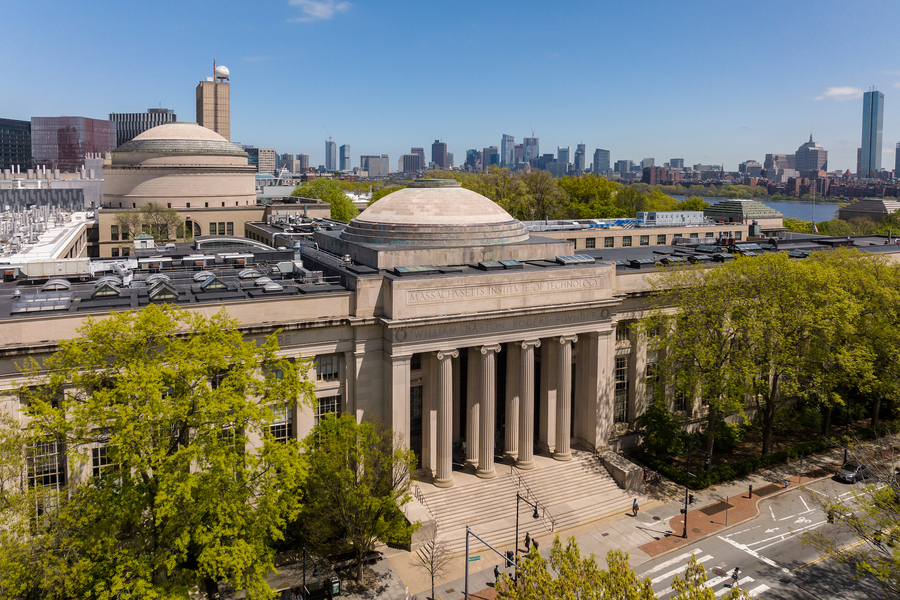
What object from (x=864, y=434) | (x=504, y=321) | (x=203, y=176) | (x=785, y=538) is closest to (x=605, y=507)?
(x=785, y=538)

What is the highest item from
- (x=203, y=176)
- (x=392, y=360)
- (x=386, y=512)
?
(x=203, y=176)

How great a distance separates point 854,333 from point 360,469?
40.3 metres

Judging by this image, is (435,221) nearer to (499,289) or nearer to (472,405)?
(499,289)

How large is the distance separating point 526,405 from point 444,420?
272 inches

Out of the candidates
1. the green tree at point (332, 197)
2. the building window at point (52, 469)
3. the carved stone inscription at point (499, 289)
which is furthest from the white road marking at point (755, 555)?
the green tree at point (332, 197)

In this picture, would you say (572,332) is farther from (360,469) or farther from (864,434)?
(864,434)

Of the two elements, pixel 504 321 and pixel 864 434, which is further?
pixel 864 434

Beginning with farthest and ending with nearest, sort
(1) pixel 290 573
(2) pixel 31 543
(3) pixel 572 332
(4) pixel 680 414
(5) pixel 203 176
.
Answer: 1. (5) pixel 203 176
2. (4) pixel 680 414
3. (3) pixel 572 332
4. (1) pixel 290 573
5. (2) pixel 31 543

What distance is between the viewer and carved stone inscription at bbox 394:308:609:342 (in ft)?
150

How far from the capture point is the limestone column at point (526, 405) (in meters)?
49.9

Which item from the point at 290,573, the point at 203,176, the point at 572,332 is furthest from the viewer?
the point at 203,176

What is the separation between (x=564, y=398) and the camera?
5188cm

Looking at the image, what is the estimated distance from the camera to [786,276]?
171 feet

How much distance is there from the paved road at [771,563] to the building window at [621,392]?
39.5ft
